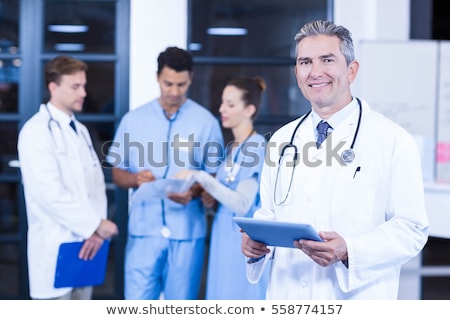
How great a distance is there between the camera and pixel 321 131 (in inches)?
79.0

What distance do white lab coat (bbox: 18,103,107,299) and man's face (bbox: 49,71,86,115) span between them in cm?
4

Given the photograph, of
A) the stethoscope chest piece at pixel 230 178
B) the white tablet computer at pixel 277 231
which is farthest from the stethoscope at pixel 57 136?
the white tablet computer at pixel 277 231

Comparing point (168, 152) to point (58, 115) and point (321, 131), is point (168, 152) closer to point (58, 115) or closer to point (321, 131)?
point (58, 115)

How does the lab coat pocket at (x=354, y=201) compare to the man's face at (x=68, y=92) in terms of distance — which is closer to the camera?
the lab coat pocket at (x=354, y=201)

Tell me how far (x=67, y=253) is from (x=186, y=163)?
0.64 metres

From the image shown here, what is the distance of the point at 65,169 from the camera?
2607mm

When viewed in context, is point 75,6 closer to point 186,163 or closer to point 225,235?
point 186,163

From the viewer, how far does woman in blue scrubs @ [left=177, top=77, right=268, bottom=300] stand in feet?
8.60

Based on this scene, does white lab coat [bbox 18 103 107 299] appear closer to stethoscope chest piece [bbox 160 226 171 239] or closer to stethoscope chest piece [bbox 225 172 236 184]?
stethoscope chest piece [bbox 160 226 171 239]

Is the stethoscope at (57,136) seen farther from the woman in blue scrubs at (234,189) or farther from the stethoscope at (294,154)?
the stethoscope at (294,154)

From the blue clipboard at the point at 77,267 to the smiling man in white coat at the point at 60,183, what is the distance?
0.02m

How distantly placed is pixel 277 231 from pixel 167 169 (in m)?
1.02

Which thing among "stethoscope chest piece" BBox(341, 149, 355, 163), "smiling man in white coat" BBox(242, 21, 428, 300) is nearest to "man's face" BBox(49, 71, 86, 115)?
"smiling man in white coat" BBox(242, 21, 428, 300)

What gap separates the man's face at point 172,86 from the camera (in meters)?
2.71
